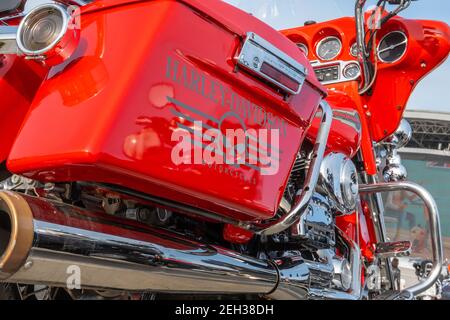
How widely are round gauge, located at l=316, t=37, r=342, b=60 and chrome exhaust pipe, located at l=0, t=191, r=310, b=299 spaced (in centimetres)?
164

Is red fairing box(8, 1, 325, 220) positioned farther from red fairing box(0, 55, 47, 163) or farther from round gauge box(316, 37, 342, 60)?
round gauge box(316, 37, 342, 60)

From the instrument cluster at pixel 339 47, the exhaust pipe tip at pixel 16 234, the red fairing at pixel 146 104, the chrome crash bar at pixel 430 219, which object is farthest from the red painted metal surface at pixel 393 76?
the exhaust pipe tip at pixel 16 234

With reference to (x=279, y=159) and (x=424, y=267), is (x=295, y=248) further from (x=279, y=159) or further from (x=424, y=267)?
(x=424, y=267)

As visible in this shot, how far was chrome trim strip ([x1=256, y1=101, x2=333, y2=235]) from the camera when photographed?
1404 millimetres

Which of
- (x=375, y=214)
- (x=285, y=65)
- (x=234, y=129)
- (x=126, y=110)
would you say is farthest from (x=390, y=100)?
(x=126, y=110)

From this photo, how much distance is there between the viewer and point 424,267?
2611 millimetres

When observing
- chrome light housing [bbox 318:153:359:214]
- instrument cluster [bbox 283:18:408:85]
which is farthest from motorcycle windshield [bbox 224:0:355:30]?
chrome light housing [bbox 318:153:359:214]

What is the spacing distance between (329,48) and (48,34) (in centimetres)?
199

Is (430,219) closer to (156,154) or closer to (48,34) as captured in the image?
(156,154)

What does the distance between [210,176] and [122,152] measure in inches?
9.6

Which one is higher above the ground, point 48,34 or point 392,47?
point 392,47

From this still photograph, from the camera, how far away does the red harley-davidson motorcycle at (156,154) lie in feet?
3.22

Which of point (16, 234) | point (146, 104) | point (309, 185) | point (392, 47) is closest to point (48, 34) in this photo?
point (146, 104)

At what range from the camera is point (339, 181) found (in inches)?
70.8
